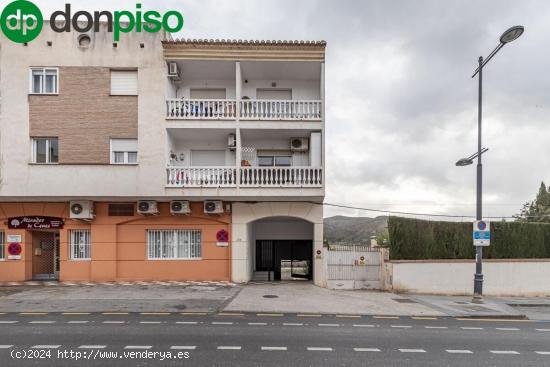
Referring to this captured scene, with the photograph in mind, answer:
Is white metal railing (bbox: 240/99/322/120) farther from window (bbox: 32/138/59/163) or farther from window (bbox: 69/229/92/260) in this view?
window (bbox: 69/229/92/260)

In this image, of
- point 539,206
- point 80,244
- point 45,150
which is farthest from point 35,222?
point 539,206

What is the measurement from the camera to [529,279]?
1579cm

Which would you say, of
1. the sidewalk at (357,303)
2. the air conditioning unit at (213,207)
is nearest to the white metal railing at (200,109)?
the air conditioning unit at (213,207)

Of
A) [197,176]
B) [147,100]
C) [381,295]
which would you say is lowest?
[381,295]

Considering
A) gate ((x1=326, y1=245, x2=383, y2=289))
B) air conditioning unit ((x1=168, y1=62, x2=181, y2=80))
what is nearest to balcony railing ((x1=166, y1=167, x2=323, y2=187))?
gate ((x1=326, y1=245, x2=383, y2=289))

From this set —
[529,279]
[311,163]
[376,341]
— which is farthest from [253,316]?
[529,279]

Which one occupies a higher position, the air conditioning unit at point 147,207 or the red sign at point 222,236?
the air conditioning unit at point 147,207

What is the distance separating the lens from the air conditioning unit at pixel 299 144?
16703 mm

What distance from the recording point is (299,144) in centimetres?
1677

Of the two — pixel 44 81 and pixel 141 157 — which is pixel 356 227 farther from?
pixel 44 81

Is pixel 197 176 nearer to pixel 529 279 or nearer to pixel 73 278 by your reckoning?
pixel 73 278

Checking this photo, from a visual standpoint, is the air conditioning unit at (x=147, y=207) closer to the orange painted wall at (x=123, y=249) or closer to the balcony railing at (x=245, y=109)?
the orange painted wall at (x=123, y=249)

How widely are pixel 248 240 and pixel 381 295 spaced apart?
6246mm

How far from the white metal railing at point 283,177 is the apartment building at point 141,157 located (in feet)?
0.15
